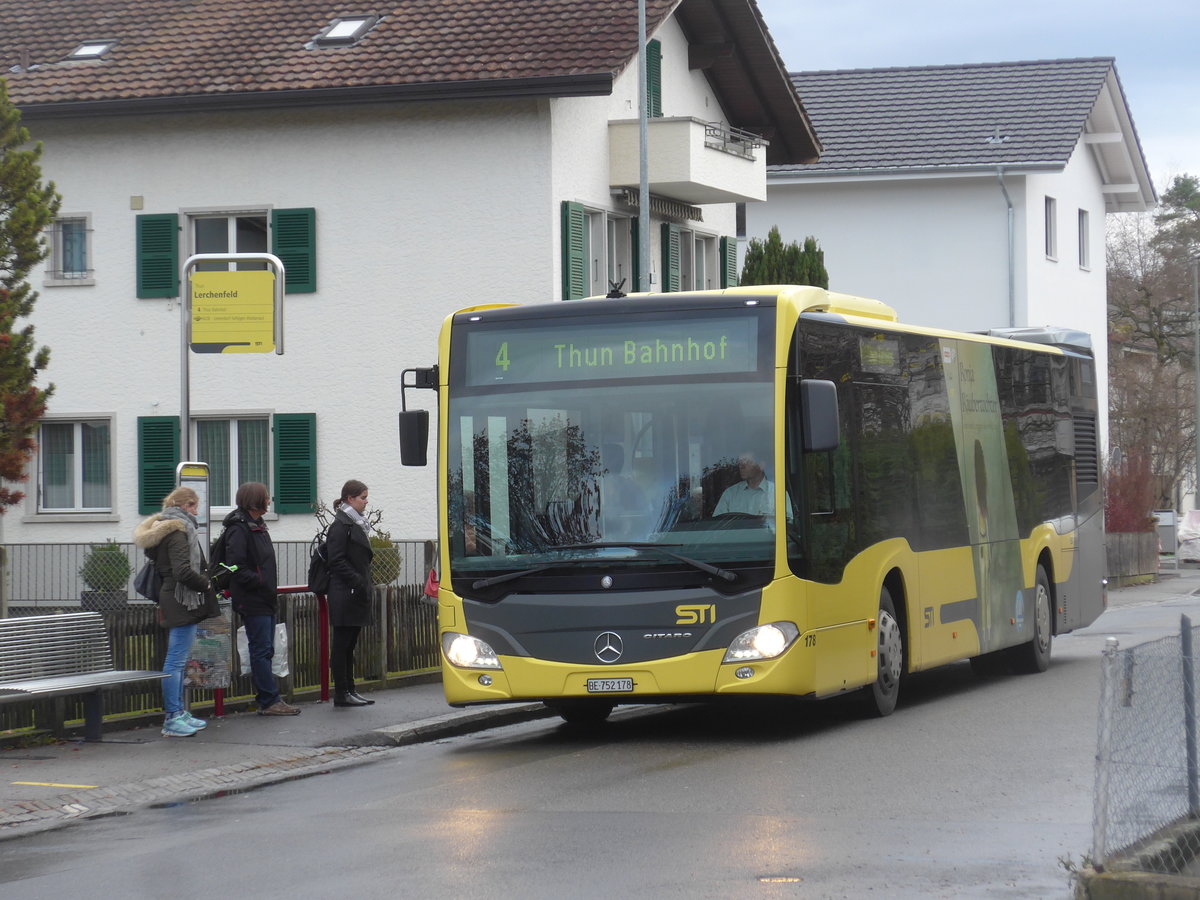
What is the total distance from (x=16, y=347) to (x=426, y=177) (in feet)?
38.4

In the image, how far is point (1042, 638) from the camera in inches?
710

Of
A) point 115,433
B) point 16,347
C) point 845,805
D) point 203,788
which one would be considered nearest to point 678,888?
point 845,805

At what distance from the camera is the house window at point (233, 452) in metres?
27.6

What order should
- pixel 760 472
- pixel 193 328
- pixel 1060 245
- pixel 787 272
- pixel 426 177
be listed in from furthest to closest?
pixel 1060 245 → pixel 787 272 → pixel 426 177 → pixel 193 328 → pixel 760 472

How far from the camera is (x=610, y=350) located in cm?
1263

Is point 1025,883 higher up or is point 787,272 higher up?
point 787,272

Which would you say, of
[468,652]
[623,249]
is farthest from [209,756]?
[623,249]

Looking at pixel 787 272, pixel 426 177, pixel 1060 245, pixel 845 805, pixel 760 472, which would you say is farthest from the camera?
pixel 1060 245

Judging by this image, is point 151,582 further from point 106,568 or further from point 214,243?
point 214,243

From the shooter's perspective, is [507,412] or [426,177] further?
[426,177]

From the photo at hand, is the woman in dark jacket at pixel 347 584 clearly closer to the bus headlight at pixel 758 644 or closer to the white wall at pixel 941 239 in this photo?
the bus headlight at pixel 758 644

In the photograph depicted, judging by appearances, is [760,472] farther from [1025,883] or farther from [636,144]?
[636,144]

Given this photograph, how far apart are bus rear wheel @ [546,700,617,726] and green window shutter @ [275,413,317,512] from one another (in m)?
13.3

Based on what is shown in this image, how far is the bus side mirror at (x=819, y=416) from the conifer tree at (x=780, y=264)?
18843 millimetres
